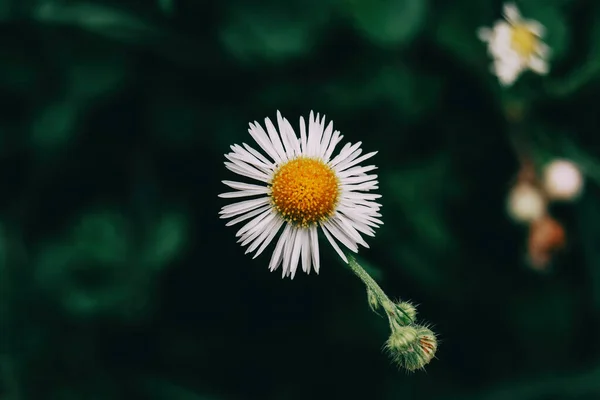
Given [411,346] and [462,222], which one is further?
[462,222]

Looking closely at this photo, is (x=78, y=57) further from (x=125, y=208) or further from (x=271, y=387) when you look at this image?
(x=271, y=387)

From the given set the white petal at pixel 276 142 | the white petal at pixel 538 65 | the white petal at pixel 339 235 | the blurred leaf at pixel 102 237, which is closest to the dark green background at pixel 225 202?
the blurred leaf at pixel 102 237

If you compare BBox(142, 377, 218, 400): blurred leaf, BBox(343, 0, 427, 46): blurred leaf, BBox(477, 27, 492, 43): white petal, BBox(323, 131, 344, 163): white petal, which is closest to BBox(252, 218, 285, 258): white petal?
BBox(323, 131, 344, 163): white petal

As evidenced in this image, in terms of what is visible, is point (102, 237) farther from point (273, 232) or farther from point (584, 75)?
point (584, 75)

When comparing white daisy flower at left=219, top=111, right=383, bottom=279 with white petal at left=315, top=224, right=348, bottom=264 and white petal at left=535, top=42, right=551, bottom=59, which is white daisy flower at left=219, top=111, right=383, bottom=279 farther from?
white petal at left=535, top=42, right=551, bottom=59

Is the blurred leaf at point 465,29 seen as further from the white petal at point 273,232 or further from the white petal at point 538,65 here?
the white petal at point 273,232

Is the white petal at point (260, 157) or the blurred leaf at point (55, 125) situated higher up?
the blurred leaf at point (55, 125)

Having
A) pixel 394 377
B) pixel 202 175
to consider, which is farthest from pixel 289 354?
Result: pixel 202 175

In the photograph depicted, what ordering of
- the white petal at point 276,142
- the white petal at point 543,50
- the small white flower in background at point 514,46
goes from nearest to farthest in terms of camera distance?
the white petal at point 276,142, the small white flower in background at point 514,46, the white petal at point 543,50
